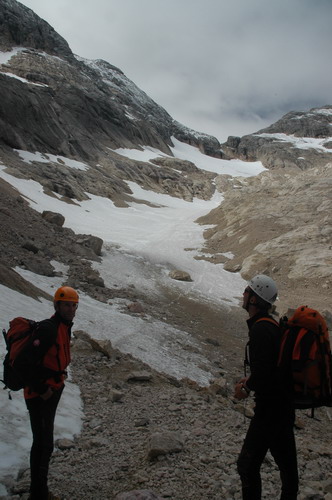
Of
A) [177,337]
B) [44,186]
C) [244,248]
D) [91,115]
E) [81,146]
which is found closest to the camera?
[177,337]

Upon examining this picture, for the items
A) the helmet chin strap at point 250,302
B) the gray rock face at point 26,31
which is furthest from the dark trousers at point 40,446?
the gray rock face at point 26,31

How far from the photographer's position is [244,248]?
30.0 metres

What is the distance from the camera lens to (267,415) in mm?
3703

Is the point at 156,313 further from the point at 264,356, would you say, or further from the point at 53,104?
the point at 53,104

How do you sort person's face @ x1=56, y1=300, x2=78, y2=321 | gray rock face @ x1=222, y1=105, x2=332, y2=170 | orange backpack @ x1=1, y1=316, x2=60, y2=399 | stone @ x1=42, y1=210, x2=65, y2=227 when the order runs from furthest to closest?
gray rock face @ x1=222, y1=105, x2=332, y2=170 → stone @ x1=42, y1=210, x2=65, y2=227 → person's face @ x1=56, y1=300, x2=78, y2=321 → orange backpack @ x1=1, y1=316, x2=60, y2=399

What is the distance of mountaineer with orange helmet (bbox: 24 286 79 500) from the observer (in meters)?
3.79

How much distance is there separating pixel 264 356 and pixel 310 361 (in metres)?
Result: 0.43

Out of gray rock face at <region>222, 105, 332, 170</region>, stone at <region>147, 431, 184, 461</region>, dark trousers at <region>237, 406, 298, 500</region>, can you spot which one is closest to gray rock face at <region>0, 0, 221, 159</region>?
gray rock face at <region>222, 105, 332, 170</region>

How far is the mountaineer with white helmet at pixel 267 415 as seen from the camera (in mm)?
3641

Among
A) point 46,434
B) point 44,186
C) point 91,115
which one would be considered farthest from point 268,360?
point 91,115

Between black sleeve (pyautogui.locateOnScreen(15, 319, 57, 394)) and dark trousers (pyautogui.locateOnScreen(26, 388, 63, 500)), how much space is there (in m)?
0.25

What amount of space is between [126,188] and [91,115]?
3684 centimetres

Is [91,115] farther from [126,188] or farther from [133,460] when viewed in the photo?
[133,460]

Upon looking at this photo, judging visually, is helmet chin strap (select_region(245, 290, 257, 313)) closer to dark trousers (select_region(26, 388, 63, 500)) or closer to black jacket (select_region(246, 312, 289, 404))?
black jacket (select_region(246, 312, 289, 404))
